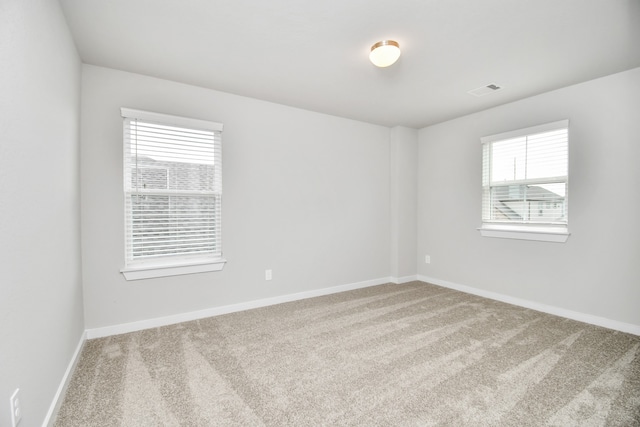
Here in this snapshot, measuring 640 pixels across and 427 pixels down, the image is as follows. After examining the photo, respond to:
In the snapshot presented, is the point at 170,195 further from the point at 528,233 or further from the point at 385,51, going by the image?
the point at 528,233

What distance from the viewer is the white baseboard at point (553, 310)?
9.23 feet

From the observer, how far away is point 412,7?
1.90 m

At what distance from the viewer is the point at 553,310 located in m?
3.29

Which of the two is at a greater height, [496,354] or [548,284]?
[548,284]

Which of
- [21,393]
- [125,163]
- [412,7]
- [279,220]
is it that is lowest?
[21,393]

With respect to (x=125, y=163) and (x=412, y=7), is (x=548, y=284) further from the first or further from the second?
(x=125, y=163)

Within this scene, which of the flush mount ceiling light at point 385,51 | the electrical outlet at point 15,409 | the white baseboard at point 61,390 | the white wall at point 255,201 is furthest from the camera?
the white wall at point 255,201

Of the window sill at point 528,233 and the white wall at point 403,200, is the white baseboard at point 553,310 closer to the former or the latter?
the white wall at point 403,200

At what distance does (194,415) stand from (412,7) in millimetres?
2810

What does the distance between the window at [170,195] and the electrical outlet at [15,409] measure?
1.61 meters

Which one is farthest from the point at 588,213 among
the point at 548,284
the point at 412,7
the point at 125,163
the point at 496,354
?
the point at 125,163

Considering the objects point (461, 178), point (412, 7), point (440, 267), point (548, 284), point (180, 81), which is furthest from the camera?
point (440, 267)

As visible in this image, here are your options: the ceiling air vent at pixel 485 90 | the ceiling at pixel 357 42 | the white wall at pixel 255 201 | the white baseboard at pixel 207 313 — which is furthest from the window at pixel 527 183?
the white baseboard at pixel 207 313

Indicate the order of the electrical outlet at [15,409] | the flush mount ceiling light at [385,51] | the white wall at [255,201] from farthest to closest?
the white wall at [255,201] < the flush mount ceiling light at [385,51] < the electrical outlet at [15,409]
